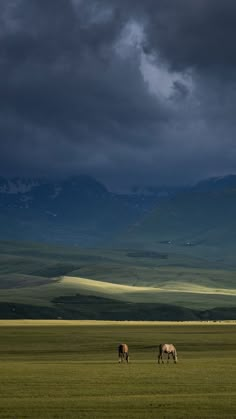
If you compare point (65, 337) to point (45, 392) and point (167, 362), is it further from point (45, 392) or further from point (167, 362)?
point (45, 392)

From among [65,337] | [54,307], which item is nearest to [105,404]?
[65,337]

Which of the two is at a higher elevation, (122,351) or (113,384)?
(122,351)

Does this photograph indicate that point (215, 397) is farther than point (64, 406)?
Yes

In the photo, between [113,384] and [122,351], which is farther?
[122,351]

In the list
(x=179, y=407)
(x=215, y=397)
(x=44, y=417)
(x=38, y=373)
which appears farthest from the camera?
(x=38, y=373)

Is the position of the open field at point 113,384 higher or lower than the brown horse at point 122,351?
lower

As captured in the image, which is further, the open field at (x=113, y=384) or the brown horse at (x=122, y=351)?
the brown horse at (x=122, y=351)

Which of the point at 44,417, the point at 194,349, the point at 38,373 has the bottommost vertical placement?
the point at 44,417

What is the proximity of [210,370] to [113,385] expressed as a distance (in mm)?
10495

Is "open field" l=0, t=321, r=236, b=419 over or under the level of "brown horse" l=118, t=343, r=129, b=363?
under

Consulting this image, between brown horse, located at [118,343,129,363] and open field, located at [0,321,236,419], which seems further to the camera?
brown horse, located at [118,343,129,363]

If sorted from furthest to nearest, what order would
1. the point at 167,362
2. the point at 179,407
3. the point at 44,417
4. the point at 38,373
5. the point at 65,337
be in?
1. the point at 65,337
2. the point at 167,362
3. the point at 38,373
4. the point at 179,407
5. the point at 44,417

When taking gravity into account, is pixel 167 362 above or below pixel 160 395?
above

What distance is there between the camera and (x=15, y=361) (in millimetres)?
59781
